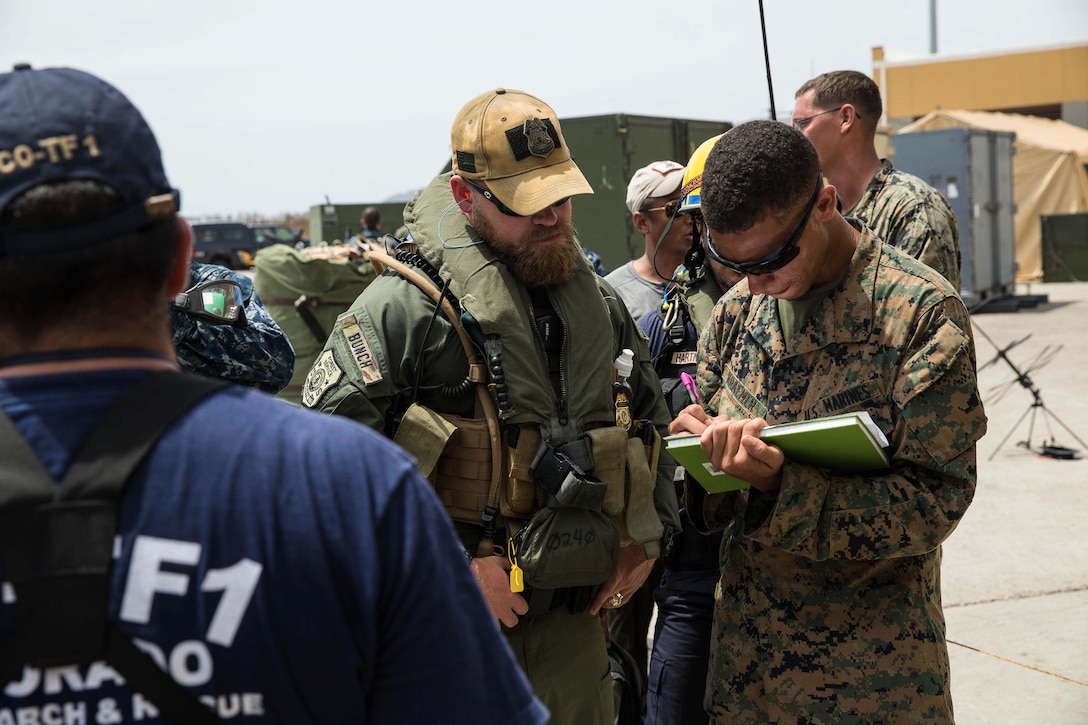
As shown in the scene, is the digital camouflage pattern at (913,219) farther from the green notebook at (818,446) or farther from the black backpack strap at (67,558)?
the black backpack strap at (67,558)

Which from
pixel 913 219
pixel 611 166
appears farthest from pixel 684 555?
pixel 611 166

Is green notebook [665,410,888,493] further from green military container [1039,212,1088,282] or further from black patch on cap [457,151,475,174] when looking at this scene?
green military container [1039,212,1088,282]

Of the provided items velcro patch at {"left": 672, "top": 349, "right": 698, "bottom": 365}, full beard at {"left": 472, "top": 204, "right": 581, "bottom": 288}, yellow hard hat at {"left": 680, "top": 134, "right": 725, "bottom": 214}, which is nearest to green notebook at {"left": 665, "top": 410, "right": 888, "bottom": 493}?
full beard at {"left": 472, "top": 204, "right": 581, "bottom": 288}

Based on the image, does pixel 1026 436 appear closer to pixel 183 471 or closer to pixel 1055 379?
pixel 1055 379

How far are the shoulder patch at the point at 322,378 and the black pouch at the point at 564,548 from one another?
578 mm

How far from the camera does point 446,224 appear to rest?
2.86 metres

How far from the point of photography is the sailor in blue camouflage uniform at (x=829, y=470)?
2186 millimetres

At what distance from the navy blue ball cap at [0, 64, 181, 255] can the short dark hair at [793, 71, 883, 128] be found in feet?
11.7

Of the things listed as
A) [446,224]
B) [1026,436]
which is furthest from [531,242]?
[1026,436]

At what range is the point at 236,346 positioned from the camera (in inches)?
114

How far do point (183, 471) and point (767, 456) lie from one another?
4.46 feet

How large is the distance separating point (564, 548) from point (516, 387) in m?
0.40

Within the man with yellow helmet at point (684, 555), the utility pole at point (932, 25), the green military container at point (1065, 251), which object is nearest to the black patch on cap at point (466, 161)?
the man with yellow helmet at point (684, 555)

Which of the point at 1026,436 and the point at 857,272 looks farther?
the point at 1026,436
